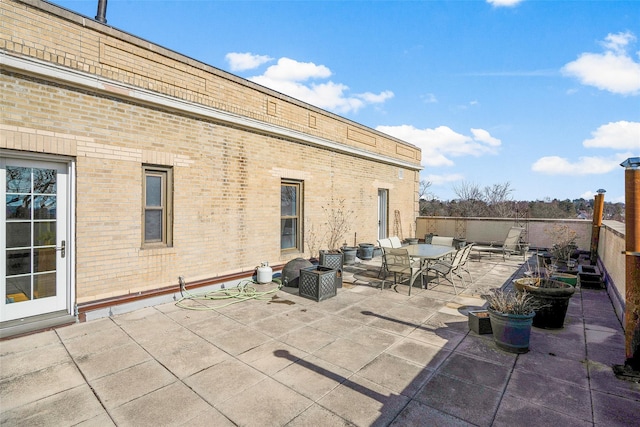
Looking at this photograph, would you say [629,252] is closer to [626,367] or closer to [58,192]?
[626,367]

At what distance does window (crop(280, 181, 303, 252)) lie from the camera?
8.59 metres

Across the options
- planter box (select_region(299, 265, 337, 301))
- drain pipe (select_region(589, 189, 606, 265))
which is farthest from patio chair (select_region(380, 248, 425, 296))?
drain pipe (select_region(589, 189, 606, 265))

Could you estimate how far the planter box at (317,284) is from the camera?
6211mm

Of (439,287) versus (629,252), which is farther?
(439,287)

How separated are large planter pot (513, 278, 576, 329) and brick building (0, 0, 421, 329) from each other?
5.56 m

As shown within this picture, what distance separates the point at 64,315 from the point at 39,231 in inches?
53.6

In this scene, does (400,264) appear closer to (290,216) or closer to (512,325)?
(512,325)

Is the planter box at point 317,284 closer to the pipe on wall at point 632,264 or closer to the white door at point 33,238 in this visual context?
the white door at point 33,238

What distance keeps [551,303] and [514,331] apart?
1289 mm

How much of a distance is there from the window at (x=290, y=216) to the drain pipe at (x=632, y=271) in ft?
21.9

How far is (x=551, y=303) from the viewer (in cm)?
474

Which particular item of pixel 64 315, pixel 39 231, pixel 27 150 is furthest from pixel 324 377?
pixel 27 150

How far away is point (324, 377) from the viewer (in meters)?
3.43

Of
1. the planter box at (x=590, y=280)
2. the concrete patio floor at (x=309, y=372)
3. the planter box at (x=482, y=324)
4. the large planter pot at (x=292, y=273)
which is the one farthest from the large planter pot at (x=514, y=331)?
the planter box at (x=590, y=280)
